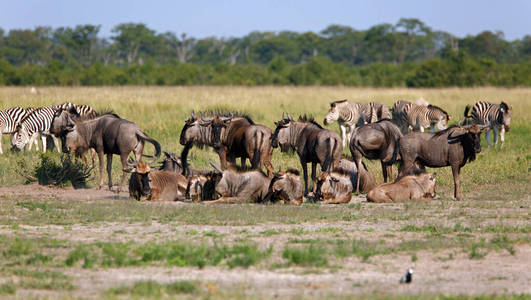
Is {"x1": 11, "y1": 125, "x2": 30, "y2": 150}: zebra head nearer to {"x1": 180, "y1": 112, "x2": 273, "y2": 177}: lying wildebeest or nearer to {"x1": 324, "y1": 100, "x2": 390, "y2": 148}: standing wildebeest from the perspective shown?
{"x1": 180, "y1": 112, "x2": 273, "y2": 177}: lying wildebeest

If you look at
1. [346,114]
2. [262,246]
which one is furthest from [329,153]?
[346,114]

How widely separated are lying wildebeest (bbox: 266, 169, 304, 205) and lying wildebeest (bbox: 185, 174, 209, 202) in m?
1.17

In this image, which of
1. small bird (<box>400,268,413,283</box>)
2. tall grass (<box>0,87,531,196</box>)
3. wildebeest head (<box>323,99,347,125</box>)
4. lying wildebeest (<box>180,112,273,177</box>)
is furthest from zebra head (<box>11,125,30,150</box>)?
small bird (<box>400,268,413,283</box>)

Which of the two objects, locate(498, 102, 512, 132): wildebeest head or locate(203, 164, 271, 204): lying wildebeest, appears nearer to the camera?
locate(203, 164, 271, 204): lying wildebeest

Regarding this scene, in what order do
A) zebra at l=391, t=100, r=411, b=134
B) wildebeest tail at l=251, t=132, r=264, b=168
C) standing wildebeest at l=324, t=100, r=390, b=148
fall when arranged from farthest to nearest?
zebra at l=391, t=100, r=411, b=134
standing wildebeest at l=324, t=100, r=390, b=148
wildebeest tail at l=251, t=132, r=264, b=168

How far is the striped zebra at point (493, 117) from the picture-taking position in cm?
2088

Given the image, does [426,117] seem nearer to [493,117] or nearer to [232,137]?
[493,117]

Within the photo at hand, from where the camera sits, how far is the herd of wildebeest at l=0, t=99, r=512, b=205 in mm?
11828

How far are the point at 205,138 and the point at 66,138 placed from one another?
8.78ft

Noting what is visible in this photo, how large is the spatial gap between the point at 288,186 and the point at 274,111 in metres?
15.0

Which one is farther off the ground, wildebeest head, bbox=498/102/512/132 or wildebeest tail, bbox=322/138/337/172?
wildebeest head, bbox=498/102/512/132

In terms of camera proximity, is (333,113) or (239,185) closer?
(239,185)

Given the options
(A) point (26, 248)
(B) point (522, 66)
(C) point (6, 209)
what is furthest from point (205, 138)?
(B) point (522, 66)

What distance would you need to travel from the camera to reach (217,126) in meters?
13.2
